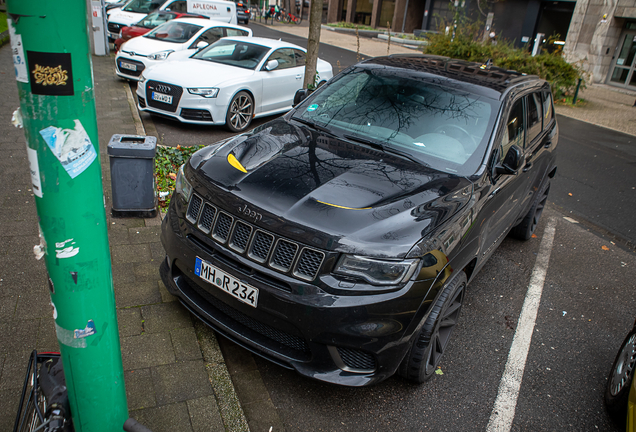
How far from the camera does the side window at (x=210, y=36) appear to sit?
35.2ft

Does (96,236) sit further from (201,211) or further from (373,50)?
(373,50)

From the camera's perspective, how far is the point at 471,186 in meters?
3.17

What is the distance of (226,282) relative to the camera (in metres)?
2.72

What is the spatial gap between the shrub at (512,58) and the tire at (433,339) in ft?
42.7

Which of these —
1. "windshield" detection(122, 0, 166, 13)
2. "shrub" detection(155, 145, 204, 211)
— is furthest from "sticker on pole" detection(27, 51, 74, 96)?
"windshield" detection(122, 0, 166, 13)

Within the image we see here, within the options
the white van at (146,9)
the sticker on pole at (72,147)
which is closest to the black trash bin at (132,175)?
the sticker on pole at (72,147)

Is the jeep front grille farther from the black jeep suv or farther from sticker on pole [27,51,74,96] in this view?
sticker on pole [27,51,74,96]

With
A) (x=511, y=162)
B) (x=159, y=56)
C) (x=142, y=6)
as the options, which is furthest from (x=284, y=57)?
(x=142, y=6)

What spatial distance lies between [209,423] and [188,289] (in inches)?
33.6

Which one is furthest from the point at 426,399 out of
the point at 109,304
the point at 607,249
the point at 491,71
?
the point at 607,249

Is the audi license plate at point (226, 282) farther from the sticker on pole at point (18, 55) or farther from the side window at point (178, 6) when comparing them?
the side window at point (178, 6)

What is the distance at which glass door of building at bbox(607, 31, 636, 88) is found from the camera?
20650mm

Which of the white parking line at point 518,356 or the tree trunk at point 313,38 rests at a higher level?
the tree trunk at point 313,38

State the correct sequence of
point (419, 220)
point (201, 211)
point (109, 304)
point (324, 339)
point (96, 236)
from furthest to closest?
point (201, 211), point (419, 220), point (324, 339), point (109, 304), point (96, 236)
